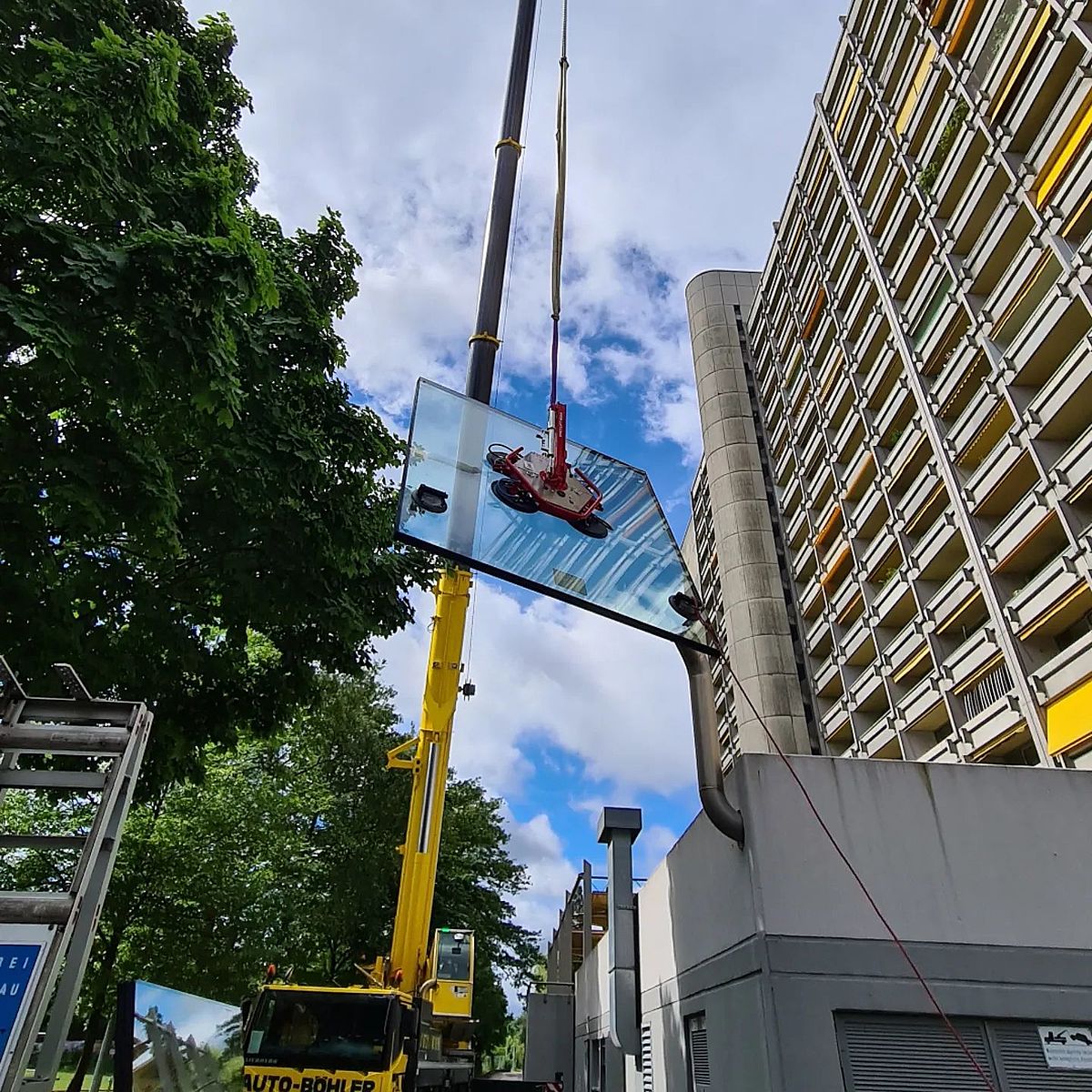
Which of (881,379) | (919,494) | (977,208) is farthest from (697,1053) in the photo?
(881,379)

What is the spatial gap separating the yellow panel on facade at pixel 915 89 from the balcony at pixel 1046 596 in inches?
664

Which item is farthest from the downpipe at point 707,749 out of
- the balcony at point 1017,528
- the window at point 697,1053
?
the balcony at point 1017,528

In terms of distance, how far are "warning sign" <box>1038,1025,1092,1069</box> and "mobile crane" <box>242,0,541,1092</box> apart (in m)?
8.09

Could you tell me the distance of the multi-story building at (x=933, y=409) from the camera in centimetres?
1827

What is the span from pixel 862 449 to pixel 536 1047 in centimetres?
2363

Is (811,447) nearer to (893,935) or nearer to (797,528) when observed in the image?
(797,528)

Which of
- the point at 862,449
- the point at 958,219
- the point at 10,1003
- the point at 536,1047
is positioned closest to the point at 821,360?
the point at 862,449

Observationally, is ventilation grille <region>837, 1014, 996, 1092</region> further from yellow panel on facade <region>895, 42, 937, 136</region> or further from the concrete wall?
yellow panel on facade <region>895, 42, 937, 136</region>

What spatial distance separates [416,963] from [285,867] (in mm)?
13351

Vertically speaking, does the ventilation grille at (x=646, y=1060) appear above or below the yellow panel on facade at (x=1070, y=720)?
below

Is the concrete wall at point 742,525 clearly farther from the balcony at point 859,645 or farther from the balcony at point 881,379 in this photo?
the balcony at point 881,379

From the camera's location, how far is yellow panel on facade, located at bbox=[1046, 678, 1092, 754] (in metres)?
16.5

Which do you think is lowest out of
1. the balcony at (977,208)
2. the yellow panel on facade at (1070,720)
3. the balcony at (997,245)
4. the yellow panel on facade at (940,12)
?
the yellow panel on facade at (1070,720)

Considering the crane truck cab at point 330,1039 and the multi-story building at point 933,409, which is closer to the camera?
the crane truck cab at point 330,1039
